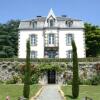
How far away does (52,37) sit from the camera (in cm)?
5947

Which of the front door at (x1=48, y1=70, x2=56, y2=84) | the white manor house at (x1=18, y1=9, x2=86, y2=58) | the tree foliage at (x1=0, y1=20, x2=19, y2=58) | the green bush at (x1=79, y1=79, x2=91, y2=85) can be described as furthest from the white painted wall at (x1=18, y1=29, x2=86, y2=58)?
the tree foliage at (x1=0, y1=20, x2=19, y2=58)

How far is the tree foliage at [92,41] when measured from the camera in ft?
236

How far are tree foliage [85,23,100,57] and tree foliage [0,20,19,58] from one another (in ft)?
46.3

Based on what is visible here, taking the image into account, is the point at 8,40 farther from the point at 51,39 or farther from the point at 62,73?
the point at 62,73

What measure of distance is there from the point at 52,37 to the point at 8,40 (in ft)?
63.1

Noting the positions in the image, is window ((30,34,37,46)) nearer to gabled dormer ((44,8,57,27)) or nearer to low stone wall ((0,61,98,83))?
gabled dormer ((44,8,57,27))

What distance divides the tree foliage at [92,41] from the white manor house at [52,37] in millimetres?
11933

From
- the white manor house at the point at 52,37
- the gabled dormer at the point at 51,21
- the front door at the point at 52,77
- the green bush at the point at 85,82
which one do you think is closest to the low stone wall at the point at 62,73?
the front door at the point at 52,77

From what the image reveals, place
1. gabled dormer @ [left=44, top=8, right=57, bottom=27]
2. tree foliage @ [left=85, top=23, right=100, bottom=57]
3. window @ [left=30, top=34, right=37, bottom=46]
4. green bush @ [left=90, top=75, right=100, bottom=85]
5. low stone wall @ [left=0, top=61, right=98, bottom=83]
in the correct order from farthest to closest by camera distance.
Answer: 1. tree foliage @ [left=85, top=23, right=100, bottom=57]
2. window @ [left=30, top=34, right=37, bottom=46]
3. gabled dormer @ [left=44, top=8, right=57, bottom=27]
4. low stone wall @ [left=0, top=61, right=98, bottom=83]
5. green bush @ [left=90, top=75, right=100, bottom=85]

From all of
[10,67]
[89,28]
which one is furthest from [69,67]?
[89,28]

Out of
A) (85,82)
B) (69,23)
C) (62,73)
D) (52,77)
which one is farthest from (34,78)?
(69,23)

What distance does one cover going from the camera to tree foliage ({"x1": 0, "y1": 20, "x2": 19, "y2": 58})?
241ft

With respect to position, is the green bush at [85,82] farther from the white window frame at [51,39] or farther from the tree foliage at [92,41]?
the tree foliage at [92,41]

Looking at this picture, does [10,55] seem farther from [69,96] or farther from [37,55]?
[69,96]
